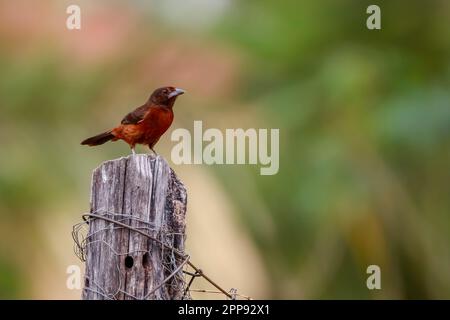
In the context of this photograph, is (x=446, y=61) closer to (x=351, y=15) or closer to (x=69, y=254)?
(x=351, y=15)

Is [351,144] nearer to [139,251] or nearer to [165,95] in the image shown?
[165,95]

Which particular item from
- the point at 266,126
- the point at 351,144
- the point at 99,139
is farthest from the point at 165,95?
the point at 351,144

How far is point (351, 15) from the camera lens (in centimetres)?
1008

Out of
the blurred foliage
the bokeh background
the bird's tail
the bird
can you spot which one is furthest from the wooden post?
the blurred foliage

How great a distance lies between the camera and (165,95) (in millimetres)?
6098

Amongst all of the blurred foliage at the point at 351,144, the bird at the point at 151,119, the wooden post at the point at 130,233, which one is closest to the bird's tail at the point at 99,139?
the bird at the point at 151,119

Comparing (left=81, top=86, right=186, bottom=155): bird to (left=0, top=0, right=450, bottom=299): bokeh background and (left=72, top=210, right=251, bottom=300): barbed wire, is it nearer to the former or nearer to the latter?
(left=72, top=210, right=251, bottom=300): barbed wire

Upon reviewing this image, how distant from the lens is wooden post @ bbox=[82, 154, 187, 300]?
171 inches

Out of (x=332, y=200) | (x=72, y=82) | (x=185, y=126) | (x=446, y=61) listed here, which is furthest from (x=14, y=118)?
(x=446, y=61)

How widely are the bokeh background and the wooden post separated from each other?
335 centimetres

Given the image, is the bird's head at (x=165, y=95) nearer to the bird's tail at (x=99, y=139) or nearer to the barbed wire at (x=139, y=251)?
the bird's tail at (x=99, y=139)

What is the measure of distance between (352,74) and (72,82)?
264cm

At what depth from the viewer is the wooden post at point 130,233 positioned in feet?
14.3

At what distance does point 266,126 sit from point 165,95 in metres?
3.11
